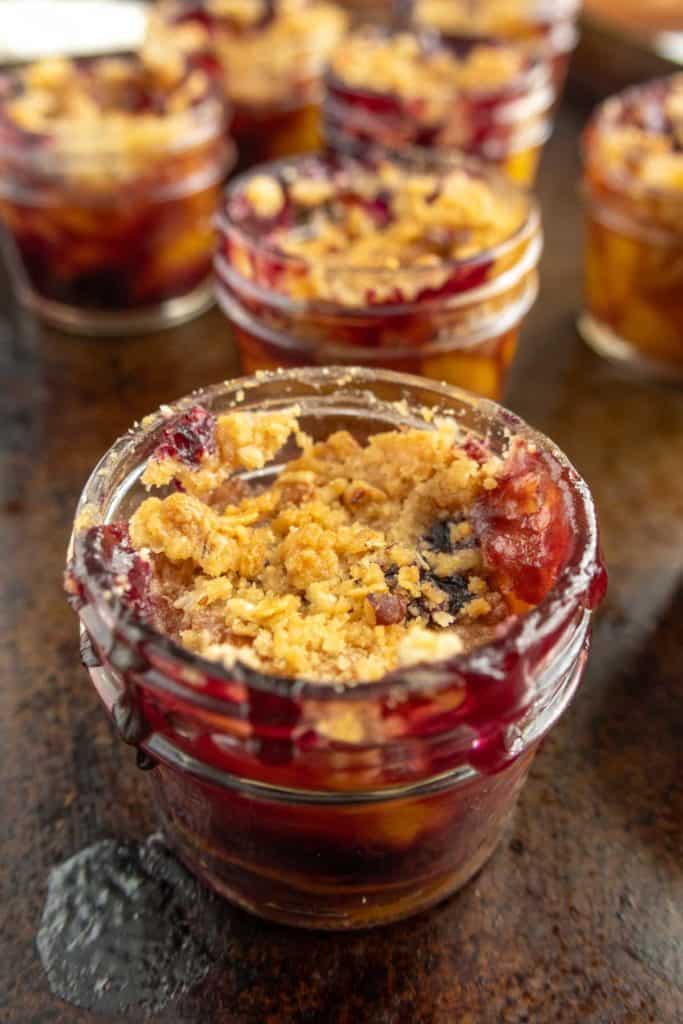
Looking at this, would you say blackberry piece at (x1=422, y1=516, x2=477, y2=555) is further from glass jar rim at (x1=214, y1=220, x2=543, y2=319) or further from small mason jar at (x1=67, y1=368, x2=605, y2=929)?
glass jar rim at (x1=214, y1=220, x2=543, y2=319)

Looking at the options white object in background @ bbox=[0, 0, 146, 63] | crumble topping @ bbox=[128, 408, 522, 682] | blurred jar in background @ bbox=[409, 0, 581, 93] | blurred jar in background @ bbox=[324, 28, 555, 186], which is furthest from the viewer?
white object in background @ bbox=[0, 0, 146, 63]

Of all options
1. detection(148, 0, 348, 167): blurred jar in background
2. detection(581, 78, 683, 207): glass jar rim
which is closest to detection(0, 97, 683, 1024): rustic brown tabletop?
detection(581, 78, 683, 207): glass jar rim

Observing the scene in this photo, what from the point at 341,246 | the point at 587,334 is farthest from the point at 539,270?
the point at 341,246

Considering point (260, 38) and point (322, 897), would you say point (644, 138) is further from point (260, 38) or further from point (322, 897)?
point (322, 897)

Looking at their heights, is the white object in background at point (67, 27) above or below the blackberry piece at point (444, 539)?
below

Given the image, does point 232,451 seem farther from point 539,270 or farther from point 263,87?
point 263,87

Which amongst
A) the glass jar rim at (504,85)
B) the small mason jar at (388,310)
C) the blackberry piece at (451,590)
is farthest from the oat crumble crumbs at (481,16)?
the blackberry piece at (451,590)

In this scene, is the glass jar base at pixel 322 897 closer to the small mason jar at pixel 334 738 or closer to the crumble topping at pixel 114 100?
the small mason jar at pixel 334 738
